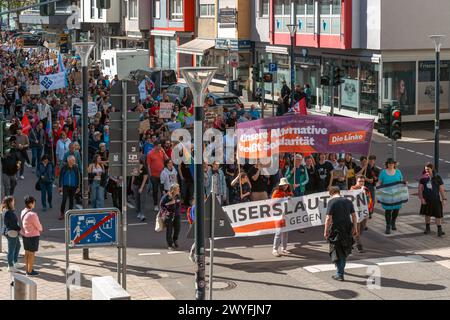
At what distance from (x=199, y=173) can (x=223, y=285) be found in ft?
8.72

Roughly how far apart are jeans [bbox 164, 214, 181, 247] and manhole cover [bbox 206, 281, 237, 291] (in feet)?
8.29

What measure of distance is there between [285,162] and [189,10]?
125 feet

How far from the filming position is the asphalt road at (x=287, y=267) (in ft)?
43.2

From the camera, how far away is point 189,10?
55.8m

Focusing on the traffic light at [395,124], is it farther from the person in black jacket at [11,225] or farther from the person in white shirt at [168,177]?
the person in black jacket at [11,225]

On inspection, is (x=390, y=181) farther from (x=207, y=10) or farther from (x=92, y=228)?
(x=207, y=10)

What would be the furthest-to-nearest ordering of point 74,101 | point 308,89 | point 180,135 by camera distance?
point 308,89 < point 74,101 < point 180,135

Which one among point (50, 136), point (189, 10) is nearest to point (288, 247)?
point (50, 136)

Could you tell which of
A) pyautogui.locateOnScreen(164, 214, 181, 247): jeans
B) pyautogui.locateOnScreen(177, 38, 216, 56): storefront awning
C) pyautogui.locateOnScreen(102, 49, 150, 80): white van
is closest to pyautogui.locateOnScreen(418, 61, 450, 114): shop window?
pyautogui.locateOnScreen(177, 38, 216, 56): storefront awning

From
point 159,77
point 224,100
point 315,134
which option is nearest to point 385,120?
point 315,134

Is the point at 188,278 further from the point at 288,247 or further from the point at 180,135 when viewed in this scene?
the point at 180,135

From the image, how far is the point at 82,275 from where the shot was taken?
1436cm

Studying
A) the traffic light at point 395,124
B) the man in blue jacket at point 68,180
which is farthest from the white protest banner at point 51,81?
the traffic light at point 395,124
